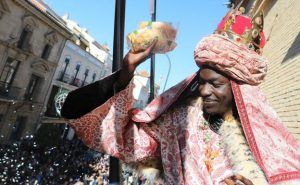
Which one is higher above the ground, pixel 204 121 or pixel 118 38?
pixel 118 38

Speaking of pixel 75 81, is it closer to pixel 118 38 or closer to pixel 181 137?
pixel 181 137

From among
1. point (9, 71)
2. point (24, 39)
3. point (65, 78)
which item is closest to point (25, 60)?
point (24, 39)

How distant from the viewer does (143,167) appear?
2.05 metres

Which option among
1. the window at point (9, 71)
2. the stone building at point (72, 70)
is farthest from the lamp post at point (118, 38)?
the stone building at point (72, 70)

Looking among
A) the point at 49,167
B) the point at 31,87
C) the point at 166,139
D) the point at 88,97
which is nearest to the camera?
the point at 88,97

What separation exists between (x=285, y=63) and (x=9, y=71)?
59.1 feet

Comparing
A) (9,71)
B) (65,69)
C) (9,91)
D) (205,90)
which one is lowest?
(205,90)

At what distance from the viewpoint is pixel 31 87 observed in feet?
71.2

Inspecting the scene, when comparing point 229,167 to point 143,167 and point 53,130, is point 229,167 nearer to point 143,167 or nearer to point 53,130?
point 143,167

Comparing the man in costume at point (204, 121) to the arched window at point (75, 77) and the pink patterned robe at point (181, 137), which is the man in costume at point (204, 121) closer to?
the pink patterned robe at point (181, 137)

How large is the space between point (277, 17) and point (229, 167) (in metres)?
5.33

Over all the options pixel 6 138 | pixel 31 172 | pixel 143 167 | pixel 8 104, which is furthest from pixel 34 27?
pixel 143 167

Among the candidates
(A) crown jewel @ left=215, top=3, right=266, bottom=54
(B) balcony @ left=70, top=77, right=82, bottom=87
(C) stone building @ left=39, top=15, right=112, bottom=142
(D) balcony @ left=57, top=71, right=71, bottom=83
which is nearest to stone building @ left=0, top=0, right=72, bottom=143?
(C) stone building @ left=39, top=15, right=112, bottom=142

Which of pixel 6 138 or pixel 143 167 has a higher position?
pixel 143 167
